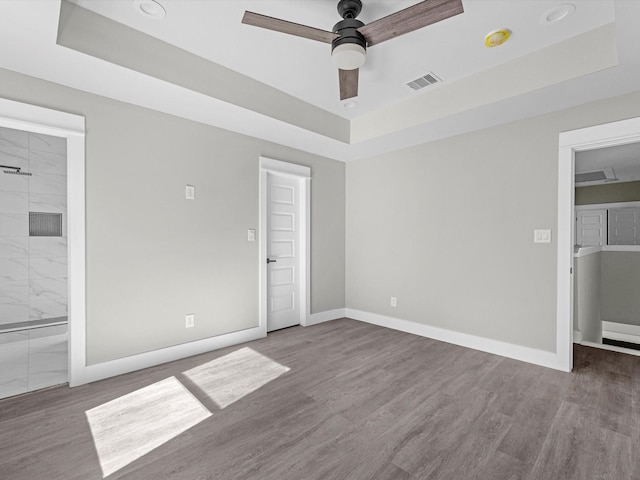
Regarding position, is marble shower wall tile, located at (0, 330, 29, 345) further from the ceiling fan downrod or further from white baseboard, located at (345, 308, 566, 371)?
the ceiling fan downrod

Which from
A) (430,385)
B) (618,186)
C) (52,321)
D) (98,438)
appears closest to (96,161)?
(98,438)

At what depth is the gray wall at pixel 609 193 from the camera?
23.1 ft

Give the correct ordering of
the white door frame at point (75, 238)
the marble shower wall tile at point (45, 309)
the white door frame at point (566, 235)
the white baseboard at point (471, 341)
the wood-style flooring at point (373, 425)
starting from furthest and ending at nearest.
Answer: the marble shower wall tile at point (45, 309)
the white baseboard at point (471, 341)
the white door frame at point (566, 235)
the white door frame at point (75, 238)
the wood-style flooring at point (373, 425)

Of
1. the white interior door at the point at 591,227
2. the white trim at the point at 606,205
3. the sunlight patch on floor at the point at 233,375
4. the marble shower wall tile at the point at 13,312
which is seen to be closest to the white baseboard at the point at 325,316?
the sunlight patch on floor at the point at 233,375

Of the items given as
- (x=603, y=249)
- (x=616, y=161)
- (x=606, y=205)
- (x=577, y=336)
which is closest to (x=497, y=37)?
(x=577, y=336)

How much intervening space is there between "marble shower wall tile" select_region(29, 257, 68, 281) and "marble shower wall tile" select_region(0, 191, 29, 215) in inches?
25.2

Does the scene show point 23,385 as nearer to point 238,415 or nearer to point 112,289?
point 112,289

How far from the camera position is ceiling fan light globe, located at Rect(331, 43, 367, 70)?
2.09 meters

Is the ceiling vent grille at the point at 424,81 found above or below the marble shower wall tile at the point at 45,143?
above

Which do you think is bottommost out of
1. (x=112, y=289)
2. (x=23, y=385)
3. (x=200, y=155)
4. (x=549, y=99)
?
(x=23, y=385)

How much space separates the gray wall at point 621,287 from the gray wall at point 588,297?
0.12 meters

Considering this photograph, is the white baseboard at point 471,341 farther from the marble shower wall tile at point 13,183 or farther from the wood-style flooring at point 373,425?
the marble shower wall tile at point 13,183

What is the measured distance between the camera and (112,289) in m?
2.79

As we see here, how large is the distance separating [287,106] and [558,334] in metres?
3.54
